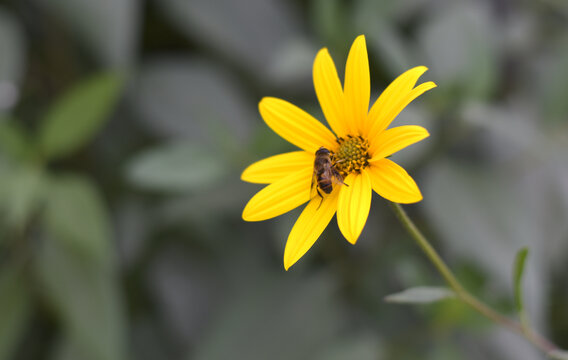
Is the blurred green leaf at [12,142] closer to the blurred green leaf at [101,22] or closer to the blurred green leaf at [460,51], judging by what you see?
the blurred green leaf at [101,22]

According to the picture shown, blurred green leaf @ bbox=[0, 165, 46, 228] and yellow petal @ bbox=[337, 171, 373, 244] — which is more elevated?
blurred green leaf @ bbox=[0, 165, 46, 228]

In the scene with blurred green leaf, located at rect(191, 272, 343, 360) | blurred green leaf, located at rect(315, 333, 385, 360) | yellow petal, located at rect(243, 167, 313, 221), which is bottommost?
blurred green leaf, located at rect(315, 333, 385, 360)

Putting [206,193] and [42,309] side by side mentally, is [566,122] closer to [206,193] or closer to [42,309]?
[206,193]

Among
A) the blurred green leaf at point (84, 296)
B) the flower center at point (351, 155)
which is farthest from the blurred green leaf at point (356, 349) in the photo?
the flower center at point (351, 155)

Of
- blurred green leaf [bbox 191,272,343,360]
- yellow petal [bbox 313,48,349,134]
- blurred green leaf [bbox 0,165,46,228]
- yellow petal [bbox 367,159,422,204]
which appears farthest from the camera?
blurred green leaf [bbox 191,272,343,360]

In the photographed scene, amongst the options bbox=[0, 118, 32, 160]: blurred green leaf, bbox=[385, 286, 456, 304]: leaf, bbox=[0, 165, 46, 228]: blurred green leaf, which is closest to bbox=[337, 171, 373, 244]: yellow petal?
bbox=[385, 286, 456, 304]: leaf

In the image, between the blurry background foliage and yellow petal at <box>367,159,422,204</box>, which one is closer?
yellow petal at <box>367,159,422,204</box>

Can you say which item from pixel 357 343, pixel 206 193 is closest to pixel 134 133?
pixel 206 193

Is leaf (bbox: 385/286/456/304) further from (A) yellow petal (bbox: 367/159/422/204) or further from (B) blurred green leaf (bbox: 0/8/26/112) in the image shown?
(B) blurred green leaf (bbox: 0/8/26/112)
